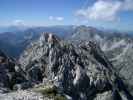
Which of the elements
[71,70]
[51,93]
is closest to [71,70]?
[71,70]

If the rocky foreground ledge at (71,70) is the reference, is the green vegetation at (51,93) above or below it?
above

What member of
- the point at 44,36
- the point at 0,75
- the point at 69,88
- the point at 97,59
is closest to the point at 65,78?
the point at 69,88

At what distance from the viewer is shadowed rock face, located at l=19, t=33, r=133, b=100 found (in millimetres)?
146750

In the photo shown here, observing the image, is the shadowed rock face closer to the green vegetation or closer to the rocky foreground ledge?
the rocky foreground ledge

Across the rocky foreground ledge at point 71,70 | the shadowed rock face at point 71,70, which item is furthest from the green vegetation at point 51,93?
the shadowed rock face at point 71,70

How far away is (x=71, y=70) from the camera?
509ft

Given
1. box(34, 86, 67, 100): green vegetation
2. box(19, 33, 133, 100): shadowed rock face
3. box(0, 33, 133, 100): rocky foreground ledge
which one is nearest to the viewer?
box(34, 86, 67, 100): green vegetation

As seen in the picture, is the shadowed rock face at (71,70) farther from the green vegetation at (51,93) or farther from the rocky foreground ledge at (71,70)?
the green vegetation at (51,93)

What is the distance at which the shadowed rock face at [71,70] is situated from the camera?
147 meters

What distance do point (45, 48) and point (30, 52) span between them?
55.4ft

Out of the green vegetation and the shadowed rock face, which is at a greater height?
the green vegetation

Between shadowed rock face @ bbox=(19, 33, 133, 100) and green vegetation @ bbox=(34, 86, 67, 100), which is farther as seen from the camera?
shadowed rock face @ bbox=(19, 33, 133, 100)

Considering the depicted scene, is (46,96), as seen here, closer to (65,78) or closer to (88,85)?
(65,78)

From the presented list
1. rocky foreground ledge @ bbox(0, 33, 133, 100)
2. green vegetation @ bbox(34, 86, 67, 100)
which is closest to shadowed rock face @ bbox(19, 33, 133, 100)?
rocky foreground ledge @ bbox(0, 33, 133, 100)
